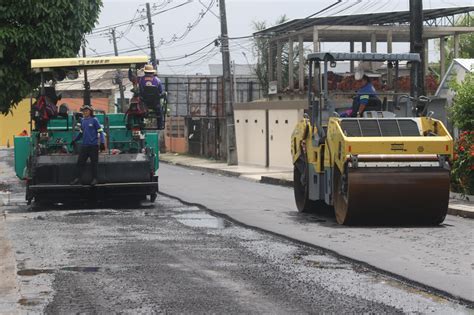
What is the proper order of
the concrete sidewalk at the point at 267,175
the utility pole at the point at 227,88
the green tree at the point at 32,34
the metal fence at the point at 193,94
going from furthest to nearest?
the metal fence at the point at 193,94 < the utility pole at the point at 227,88 < the green tree at the point at 32,34 < the concrete sidewalk at the point at 267,175

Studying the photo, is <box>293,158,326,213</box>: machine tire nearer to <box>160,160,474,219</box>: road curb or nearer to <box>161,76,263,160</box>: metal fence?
<box>160,160,474,219</box>: road curb

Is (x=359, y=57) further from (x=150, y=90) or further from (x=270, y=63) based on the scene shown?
(x=270, y=63)

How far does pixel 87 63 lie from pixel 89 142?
88.5 inches

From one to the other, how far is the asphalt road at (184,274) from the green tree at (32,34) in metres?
5.16

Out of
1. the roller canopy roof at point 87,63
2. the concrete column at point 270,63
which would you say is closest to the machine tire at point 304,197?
the roller canopy roof at point 87,63

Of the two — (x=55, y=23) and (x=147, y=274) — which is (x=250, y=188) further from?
(x=147, y=274)

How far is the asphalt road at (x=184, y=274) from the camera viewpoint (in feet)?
27.1

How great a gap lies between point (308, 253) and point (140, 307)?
3.78 metres

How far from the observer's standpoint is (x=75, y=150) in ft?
59.3

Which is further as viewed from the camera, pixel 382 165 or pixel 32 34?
pixel 32 34

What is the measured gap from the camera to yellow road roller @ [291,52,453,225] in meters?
14.0

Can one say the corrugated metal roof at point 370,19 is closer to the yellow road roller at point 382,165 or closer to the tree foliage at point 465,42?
the tree foliage at point 465,42

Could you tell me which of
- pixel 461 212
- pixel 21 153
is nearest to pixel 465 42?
pixel 21 153

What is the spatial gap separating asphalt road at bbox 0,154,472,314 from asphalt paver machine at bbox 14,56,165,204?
256 centimetres
